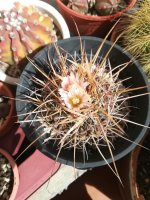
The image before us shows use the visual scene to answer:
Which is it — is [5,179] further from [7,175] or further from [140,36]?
[140,36]

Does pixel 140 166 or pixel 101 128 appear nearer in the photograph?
pixel 101 128

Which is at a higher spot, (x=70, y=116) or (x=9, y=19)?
(x=9, y=19)

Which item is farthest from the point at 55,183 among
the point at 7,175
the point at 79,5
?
the point at 79,5

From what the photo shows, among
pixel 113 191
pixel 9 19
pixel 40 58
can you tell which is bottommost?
pixel 113 191

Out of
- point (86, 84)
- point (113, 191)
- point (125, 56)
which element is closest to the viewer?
point (86, 84)

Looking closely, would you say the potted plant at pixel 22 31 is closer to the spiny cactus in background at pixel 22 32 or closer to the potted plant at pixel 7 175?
the spiny cactus in background at pixel 22 32

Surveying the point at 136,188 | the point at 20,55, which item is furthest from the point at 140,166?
the point at 20,55

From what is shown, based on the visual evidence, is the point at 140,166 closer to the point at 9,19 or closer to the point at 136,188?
the point at 136,188
